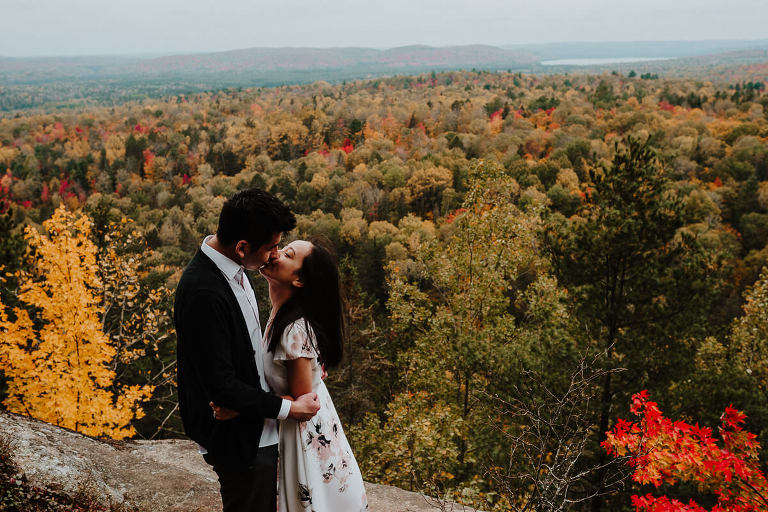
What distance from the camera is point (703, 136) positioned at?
206 ft

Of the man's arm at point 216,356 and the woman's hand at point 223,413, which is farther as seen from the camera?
the woman's hand at point 223,413

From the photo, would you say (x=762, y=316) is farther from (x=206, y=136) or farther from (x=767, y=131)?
(x=206, y=136)

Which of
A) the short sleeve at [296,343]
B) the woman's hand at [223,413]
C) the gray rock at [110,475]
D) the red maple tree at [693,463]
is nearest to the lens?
the woman's hand at [223,413]

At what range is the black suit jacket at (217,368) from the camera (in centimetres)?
285

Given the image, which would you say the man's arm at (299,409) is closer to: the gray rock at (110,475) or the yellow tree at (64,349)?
the gray rock at (110,475)

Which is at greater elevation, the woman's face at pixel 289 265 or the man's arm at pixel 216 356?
the woman's face at pixel 289 265

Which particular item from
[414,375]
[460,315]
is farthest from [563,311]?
[414,375]

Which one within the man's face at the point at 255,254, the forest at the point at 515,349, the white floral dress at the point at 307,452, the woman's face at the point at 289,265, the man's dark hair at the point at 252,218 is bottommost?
the forest at the point at 515,349

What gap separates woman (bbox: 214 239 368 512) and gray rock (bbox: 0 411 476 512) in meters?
2.64

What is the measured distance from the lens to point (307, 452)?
10.4ft

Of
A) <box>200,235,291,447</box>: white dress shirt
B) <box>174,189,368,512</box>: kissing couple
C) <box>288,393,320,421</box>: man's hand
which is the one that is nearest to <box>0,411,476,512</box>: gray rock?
<box>174,189,368,512</box>: kissing couple

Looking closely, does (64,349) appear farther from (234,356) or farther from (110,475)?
(234,356)

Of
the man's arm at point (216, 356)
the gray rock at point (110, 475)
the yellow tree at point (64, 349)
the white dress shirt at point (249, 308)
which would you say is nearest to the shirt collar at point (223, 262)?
the white dress shirt at point (249, 308)

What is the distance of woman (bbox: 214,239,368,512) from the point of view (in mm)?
3109
